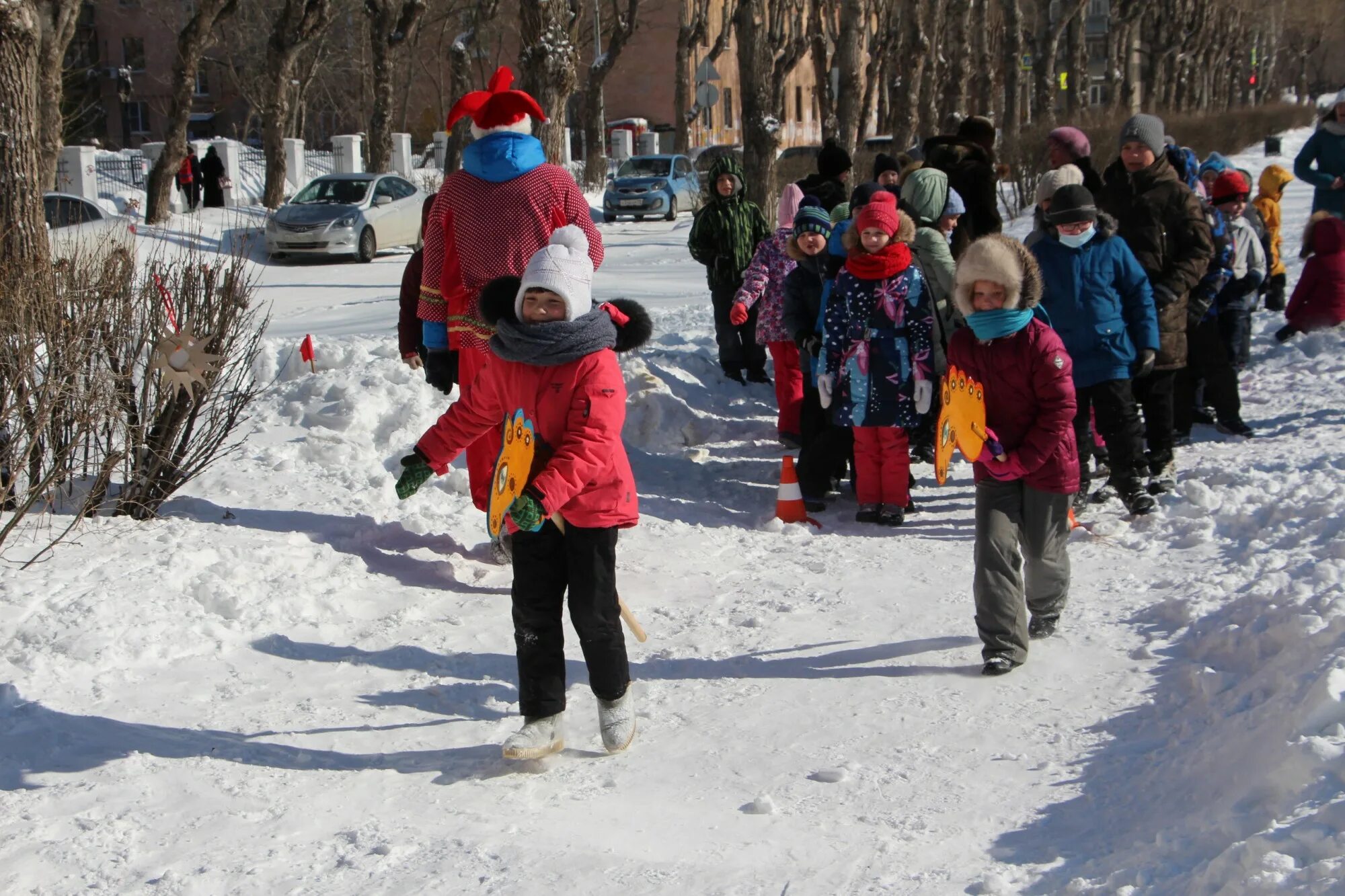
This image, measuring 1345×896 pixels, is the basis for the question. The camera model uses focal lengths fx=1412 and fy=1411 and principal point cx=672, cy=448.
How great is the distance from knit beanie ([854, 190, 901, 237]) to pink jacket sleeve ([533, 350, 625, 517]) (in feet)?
10.0

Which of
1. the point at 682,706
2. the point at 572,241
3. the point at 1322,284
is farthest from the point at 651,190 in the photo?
the point at 572,241

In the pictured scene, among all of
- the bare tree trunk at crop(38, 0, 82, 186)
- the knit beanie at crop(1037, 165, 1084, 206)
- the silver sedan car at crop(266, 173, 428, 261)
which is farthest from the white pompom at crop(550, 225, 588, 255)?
the silver sedan car at crop(266, 173, 428, 261)

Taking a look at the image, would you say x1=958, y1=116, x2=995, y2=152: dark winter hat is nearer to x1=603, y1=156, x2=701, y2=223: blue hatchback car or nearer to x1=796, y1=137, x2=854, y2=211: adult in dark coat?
x1=796, y1=137, x2=854, y2=211: adult in dark coat

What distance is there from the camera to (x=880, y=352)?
24.1 feet

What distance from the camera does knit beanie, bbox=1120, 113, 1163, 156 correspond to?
305 inches

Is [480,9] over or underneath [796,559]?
over

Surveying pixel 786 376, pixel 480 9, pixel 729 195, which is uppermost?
pixel 480 9

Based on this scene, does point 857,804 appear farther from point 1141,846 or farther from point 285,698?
point 285,698

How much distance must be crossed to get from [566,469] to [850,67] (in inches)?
790

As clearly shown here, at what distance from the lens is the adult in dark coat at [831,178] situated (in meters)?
10.0

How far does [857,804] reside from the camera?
4.16 m

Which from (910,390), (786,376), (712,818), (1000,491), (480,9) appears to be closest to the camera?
(712,818)

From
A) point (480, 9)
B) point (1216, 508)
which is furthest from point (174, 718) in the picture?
point (480, 9)

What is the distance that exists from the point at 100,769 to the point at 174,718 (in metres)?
0.41
